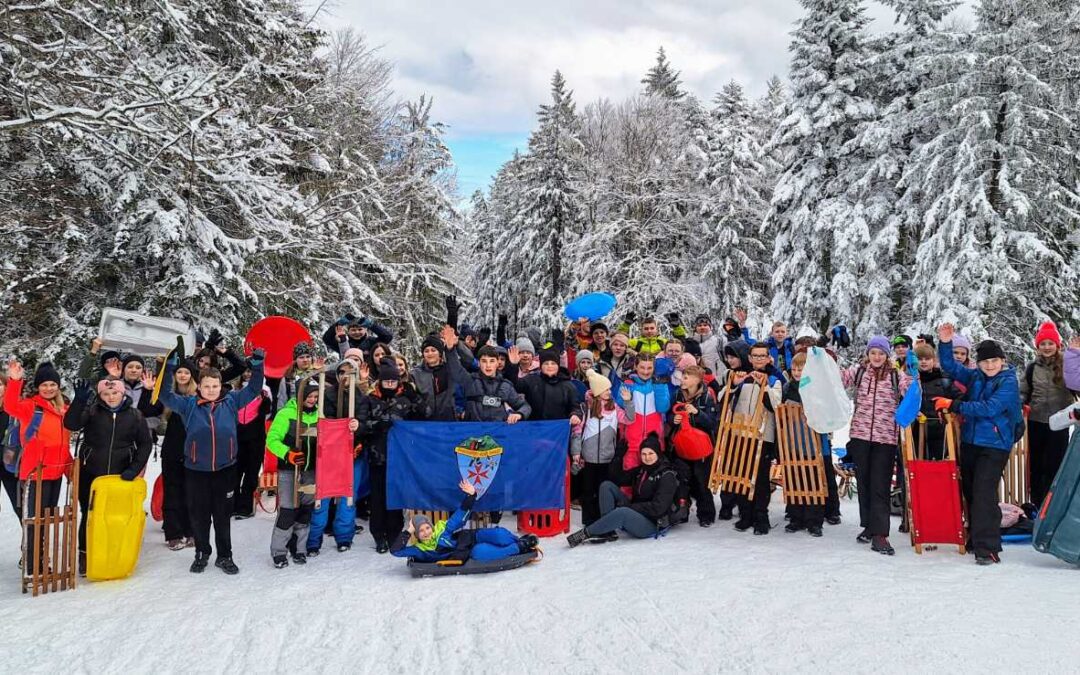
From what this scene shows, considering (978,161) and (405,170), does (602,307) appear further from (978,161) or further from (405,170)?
(405,170)

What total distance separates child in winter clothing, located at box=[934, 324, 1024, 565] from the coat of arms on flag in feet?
14.1

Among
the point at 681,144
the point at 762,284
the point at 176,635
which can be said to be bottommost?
the point at 176,635

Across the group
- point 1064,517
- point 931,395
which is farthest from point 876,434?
point 1064,517

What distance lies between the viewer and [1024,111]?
54.9 ft

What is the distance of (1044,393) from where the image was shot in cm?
743

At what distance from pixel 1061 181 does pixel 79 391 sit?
68.9ft

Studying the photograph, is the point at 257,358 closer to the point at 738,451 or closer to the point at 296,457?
the point at 296,457

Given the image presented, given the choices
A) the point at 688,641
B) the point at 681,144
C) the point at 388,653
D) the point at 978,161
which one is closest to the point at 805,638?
the point at 688,641

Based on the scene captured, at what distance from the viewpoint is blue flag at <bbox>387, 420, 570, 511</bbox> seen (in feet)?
24.0

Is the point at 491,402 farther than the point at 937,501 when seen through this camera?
Yes

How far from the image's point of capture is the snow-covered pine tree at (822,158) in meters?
20.1

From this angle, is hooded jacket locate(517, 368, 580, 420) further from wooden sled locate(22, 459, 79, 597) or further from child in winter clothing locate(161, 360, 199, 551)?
wooden sled locate(22, 459, 79, 597)

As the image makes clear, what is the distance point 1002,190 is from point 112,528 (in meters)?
18.8

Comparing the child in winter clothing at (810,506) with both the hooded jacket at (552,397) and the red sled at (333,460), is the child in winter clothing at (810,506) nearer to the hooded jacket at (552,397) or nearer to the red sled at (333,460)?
the hooded jacket at (552,397)
